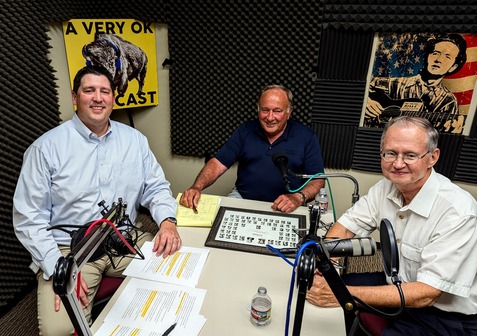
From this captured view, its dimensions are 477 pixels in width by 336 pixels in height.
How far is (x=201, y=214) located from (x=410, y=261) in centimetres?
98

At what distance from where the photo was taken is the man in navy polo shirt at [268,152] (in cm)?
217

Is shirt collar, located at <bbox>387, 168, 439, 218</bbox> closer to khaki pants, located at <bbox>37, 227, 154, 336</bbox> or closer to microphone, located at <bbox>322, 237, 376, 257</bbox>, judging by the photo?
microphone, located at <bbox>322, 237, 376, 257</bbox>

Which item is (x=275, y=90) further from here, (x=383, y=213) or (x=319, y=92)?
(x=383, y=213)

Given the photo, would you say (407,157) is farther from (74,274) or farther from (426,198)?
(74,274)

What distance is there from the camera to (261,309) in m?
1.05

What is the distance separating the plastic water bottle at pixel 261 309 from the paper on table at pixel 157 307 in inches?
7.3

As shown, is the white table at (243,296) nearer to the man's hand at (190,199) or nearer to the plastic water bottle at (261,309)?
the plastic water bottle at (261,309)

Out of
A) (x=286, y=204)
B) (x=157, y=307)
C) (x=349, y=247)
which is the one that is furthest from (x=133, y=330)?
(x=286, y=204)

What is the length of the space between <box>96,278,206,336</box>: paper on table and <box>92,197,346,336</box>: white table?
0.10 ft

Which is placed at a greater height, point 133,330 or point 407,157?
point 407,157

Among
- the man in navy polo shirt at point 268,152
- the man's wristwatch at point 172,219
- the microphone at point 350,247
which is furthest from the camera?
the man in navy polo shirt at point 268,152

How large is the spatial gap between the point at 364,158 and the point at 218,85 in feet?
4.39

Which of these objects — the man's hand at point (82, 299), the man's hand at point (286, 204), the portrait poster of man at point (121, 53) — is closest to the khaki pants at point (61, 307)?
the man's hand at point (82, 299)

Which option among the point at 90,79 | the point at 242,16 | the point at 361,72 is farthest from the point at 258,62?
the point at 90,79
